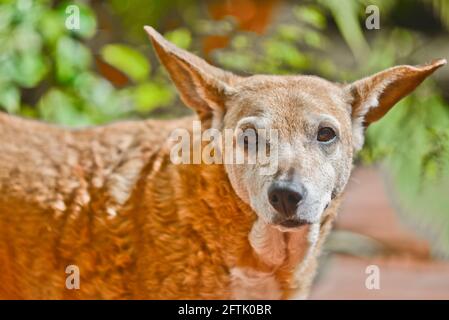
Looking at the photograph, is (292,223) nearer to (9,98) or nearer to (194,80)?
(194,80)

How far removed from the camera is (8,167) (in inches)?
126

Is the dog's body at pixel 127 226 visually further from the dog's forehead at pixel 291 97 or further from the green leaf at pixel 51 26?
the green leaf at pixel 51 26

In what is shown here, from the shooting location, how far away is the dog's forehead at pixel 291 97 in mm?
2789

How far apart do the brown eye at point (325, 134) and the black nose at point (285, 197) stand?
0.24 metres

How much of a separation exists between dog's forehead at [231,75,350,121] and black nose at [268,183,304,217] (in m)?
0.27

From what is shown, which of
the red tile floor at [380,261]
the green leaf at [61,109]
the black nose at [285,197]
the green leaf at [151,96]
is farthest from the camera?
the green leaf at [151,96]

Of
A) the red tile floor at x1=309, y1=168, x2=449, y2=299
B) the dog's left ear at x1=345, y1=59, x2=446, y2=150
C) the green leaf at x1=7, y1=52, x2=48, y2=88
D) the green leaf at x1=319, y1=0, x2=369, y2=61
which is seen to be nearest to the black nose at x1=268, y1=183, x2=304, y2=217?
the dog's left ear at x1=345, y1=59, x2=446, y2=150

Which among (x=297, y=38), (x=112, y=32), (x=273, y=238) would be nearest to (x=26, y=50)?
(x=112, y=32)

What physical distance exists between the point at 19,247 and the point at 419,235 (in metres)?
2.52

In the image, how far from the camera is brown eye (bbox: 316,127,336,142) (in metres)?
2.78

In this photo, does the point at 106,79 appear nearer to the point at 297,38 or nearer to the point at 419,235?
the point at 297,38

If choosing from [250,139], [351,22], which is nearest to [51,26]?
[351,22]

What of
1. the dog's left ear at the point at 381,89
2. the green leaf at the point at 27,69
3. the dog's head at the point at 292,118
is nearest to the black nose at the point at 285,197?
the dog's head at the point at 292,118

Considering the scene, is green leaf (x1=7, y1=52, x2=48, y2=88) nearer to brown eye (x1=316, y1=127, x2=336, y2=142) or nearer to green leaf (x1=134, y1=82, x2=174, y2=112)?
green leaf (x1=134, y1=82, x2=174, y2=112)
